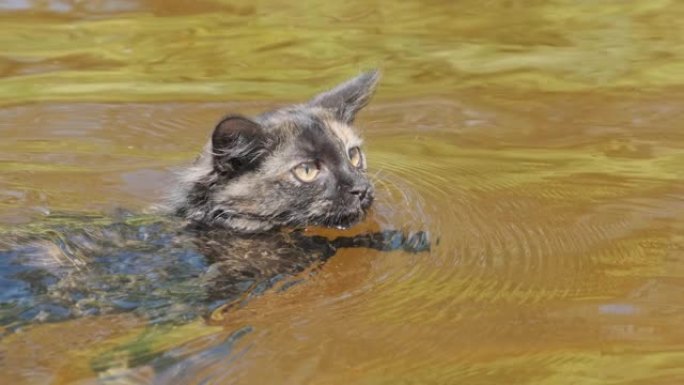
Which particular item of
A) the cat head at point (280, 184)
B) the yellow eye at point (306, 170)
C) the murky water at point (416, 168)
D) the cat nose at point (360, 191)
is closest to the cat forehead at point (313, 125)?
the cat head at point (280, 184)

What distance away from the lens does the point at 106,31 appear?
31.3 ft

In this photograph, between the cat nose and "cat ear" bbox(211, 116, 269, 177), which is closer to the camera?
"cat ear" bbox(211, 116, 269, 177)

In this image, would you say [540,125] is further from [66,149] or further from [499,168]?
[66,149]

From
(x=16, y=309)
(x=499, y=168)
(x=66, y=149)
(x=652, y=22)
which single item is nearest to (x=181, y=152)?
(x=66, y=149)

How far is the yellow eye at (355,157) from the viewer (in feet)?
21.3

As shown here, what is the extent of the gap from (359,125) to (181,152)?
1224mm

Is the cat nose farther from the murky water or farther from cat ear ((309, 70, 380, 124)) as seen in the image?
cat ear ((309, 70, 380, 124))

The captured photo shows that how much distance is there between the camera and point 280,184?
20.5 feet

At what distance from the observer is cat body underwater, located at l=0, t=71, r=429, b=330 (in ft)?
17.3

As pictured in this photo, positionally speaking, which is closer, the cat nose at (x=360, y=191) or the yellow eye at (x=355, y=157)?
the cat nose at (x=360, y=191)

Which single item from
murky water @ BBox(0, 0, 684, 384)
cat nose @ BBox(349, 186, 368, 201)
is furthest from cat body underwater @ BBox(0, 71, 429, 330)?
murky water @ BBox(0, 0, 684, 384)

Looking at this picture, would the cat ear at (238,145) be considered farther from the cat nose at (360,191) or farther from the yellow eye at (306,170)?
the cat nose at (360,191)

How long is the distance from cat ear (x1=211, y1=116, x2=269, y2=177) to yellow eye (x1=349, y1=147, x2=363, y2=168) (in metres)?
0.51

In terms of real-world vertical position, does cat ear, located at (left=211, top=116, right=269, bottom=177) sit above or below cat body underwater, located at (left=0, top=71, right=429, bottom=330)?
above
